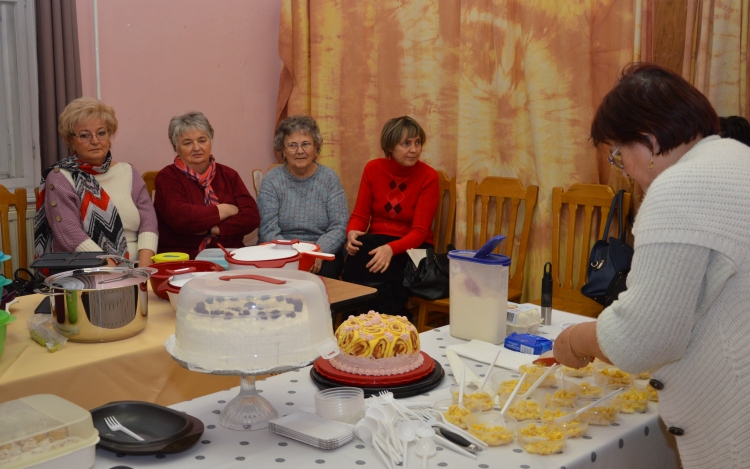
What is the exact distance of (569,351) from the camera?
58.9 inches

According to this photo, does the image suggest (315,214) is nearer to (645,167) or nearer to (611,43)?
(611,43)

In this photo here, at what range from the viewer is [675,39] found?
128 inches

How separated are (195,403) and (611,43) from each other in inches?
106

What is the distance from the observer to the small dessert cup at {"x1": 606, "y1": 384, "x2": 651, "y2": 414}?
4.87 ft

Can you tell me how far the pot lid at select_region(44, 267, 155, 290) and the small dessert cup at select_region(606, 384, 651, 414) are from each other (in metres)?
1.26

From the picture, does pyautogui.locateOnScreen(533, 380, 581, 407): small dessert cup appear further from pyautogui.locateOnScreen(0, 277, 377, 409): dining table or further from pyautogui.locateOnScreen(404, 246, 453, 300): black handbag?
pyautogui.locateOnScreen(404, 246, 453, 300): black handbag

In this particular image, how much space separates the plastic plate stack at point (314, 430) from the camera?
4.26ft

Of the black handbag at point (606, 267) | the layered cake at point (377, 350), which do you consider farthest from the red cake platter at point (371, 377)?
the black handbag at point (606, 267)

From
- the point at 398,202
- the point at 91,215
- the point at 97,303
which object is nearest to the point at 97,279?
the point at 97,303

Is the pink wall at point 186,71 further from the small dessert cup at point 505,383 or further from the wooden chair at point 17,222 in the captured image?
the small dessert cup at point 505,383

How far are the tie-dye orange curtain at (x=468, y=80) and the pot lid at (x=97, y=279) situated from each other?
89.8 inches

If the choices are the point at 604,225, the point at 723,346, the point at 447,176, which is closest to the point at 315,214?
the point at 447,176

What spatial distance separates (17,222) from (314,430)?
2.99 m

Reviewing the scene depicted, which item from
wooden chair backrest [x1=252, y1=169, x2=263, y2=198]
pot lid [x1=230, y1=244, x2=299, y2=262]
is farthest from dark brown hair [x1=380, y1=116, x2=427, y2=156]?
pot lid [x1=230, y1=244, x2=299, y2=262]
